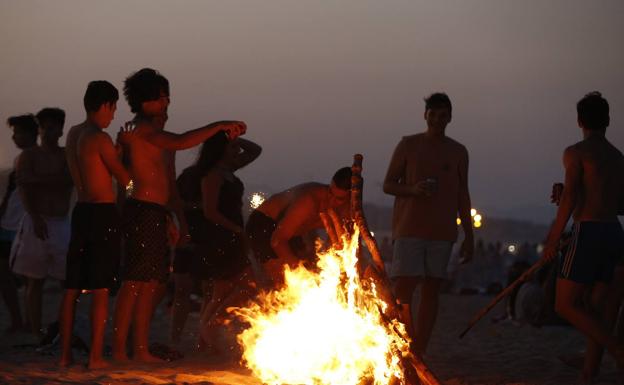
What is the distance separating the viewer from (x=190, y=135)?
22.0 feet

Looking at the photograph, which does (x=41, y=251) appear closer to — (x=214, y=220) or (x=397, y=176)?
(x=214, y=220)

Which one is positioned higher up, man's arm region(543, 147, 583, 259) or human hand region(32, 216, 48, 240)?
man's arm region(543, 147, 583, 259)

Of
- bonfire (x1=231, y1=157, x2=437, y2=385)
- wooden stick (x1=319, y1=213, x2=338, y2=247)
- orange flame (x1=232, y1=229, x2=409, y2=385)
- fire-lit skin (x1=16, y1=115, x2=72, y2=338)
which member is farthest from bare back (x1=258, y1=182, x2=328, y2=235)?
fire-lit skin (x1=16, y1=115, x2=72, y2=338)

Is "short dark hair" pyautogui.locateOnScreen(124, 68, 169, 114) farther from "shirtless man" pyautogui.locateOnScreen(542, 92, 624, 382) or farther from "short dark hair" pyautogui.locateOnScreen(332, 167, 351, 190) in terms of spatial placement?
"shirtless man" pyautogui.locateOnScreen(542, 92, 624, 382)

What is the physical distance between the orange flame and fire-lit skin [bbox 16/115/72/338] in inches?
140

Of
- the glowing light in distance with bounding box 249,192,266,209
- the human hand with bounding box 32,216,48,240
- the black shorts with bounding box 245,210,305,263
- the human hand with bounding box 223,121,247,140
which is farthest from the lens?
the human hand with bounding box 32,216,48,240

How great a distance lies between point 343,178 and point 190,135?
118 centimetres

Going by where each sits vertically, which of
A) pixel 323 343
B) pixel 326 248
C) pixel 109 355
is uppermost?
pixel 326 248

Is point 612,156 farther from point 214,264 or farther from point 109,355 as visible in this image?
point 109,355

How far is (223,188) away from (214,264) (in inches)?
25.2

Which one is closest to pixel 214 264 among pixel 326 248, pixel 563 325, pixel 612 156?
pixel 326 248

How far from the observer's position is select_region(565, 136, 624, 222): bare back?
6.68 meters

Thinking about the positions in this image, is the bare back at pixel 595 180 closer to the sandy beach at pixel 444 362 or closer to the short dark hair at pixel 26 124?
the sandy beach at pixel 444 362

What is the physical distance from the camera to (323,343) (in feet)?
19.9
